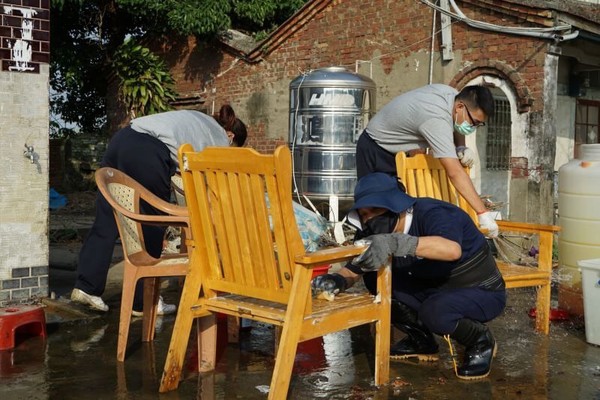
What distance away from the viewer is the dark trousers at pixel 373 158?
5.33m

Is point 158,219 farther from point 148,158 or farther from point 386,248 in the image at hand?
point 386,248

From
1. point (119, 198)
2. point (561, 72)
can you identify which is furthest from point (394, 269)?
point (561, 72)

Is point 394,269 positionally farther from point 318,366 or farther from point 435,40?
point 435,40

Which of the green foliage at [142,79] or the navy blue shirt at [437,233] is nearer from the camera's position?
the navy blue shirt at [437,233]

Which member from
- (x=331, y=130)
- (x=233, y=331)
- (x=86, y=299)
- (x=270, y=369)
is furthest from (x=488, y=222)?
(x=331, y=130)

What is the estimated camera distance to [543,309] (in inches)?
202

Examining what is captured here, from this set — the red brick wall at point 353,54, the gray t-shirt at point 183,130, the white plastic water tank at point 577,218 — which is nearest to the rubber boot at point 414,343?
the white plastic water tank at point 577,218

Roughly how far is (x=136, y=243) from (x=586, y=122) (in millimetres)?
9090

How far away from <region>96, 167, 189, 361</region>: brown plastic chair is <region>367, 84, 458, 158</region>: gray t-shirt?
154 cm

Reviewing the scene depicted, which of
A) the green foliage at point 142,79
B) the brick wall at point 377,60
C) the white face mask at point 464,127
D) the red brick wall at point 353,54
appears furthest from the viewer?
the green foliage at point 142,79

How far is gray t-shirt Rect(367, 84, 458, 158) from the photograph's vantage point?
478cm

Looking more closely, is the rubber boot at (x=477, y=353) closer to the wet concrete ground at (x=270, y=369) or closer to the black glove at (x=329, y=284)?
the wet concrete ground at (x=270, y=369)

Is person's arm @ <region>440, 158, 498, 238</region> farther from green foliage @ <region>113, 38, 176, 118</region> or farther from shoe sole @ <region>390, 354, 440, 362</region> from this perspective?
green foliage @ <region>113, 38, 176, 118</region>

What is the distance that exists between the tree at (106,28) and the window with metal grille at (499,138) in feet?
20.9
